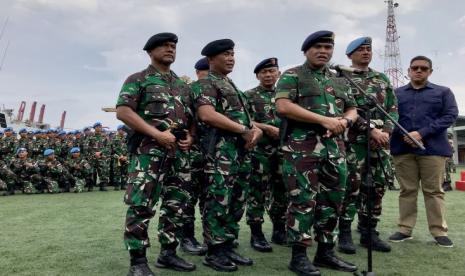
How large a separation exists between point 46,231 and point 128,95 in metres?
2.81

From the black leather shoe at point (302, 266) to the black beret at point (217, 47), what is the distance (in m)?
1.92

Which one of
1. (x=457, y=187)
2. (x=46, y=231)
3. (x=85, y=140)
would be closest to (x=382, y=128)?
(x=46, y=231)

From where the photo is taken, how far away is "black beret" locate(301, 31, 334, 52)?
3348 mm

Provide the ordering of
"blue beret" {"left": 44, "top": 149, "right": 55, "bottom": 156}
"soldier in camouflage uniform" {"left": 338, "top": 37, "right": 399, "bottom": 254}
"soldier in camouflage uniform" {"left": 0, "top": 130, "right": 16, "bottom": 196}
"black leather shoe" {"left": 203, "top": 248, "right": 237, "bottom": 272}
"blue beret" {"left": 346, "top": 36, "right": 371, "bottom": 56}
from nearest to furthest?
"black leather shoe" {"left": 203, "top": 248, "right": 237, "bottom": 272} → "soldier in camouflage uniform" {"left": 338, "top": 37, "right": 399, "bottom": 254} → "blue beret" {"left": 346, "top": 36, "right": 371, "bottom": 56} → "soldier in camouflage uniform" {"left": 0, "top": 130, "right": 16, "bottom": 196} → "blue beret" {"left": 44, "top": 149, "right": 55, "bottom": 156}

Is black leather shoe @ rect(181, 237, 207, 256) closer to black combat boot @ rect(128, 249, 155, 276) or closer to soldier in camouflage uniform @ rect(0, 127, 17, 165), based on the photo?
black combat boot @ rect(128, 249, 155, 276)

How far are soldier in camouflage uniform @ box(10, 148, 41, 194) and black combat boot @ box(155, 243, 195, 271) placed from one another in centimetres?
851

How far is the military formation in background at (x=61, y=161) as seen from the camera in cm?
1067

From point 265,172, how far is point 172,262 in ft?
4.77

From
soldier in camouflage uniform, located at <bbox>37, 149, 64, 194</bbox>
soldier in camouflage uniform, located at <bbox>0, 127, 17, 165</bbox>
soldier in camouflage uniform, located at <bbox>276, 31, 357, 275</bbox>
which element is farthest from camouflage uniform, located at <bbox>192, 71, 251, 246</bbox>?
soldier in camouflage uniform, located at <bbox>0, 127, 17, 165</bbox>

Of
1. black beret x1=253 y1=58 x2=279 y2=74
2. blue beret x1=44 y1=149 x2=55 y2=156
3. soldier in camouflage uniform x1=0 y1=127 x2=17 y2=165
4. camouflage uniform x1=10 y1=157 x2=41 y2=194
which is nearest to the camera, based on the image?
black beret x1=253 y1=58 x2=279 y2=74

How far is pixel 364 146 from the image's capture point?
4.01m

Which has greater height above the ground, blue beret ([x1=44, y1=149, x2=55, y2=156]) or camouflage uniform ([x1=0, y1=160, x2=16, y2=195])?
blue beret ([x1=44, y1=149, x2=55, y2=156])

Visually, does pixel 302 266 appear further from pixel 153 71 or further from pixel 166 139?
pixel 153 71

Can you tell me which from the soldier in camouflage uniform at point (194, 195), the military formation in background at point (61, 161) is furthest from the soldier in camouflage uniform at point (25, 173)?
the soldier in camouflage uniform at point (194, 195)
